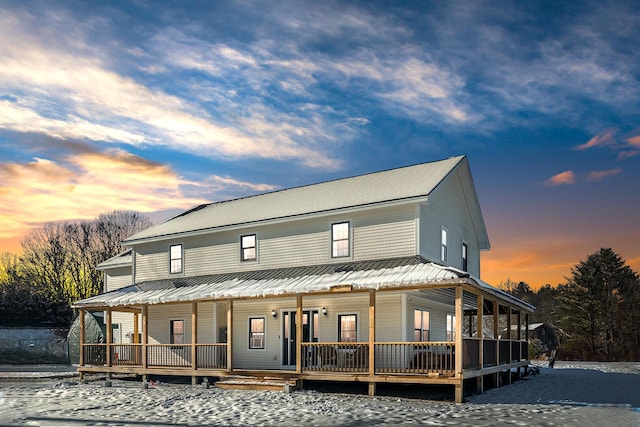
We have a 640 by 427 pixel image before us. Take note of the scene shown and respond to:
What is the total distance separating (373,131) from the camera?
2723cm

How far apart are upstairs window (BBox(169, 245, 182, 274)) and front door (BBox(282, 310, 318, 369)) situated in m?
6.90

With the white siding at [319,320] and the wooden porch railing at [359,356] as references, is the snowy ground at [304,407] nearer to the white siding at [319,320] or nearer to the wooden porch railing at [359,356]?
→ the wooden porch railing at [359,356]

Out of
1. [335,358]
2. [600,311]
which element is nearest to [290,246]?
[335,358]

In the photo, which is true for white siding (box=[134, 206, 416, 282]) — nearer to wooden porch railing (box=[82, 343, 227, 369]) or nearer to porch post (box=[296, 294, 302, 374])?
porch post (box=[296, 294, 302, 374])

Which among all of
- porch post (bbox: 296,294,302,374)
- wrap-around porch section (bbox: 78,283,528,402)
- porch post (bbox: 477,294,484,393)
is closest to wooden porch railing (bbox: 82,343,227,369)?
wrap-around porch section (bbox: 78,283,528,402)

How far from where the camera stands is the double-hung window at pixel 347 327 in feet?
74.8

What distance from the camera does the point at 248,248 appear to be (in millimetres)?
26875

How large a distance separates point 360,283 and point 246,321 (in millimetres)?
7620

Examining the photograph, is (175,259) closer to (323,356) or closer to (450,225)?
(323,356)

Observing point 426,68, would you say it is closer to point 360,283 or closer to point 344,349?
point 360,283

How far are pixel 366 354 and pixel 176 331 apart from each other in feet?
36.5

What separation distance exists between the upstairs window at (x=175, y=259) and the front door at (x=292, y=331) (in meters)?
6.90

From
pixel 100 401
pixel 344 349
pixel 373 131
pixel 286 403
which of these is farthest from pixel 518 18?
pixel 100 401

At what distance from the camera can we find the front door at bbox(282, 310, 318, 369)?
A: 24000 mm
